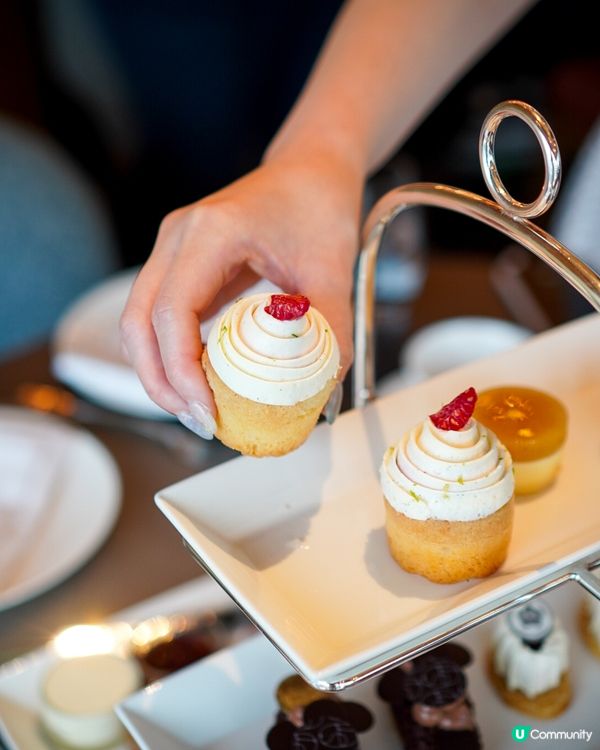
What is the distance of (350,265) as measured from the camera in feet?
3.18

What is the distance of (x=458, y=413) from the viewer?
74 cm

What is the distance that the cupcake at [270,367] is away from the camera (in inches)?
29.5

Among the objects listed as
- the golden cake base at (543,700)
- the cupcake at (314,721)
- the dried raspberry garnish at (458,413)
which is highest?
the dried raspberry garnish at (458,413)

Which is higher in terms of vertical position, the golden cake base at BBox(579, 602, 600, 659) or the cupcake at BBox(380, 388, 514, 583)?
the cupcake at BBox(380, 388, 514, 583)

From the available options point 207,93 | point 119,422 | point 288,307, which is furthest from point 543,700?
point 207,93

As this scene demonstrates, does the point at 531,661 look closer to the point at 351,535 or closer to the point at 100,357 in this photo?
the point at 351,535

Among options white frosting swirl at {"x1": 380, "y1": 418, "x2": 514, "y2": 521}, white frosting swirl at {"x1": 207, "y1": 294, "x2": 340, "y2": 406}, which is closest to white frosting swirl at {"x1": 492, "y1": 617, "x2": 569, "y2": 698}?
white frosting swirl at {"x1": 380, "y1": 418, "x2": 514, "y2": 521}

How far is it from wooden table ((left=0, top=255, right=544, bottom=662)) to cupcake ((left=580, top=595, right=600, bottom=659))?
0.49 meters

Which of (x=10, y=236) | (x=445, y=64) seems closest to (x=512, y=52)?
(x=10, y=236)

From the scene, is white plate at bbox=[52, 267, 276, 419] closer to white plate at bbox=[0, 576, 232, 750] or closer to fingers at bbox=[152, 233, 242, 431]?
white plate at bbox=[0, 576, 232, 750]

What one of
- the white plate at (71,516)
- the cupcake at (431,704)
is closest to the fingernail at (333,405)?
the cupcake at (431,704)

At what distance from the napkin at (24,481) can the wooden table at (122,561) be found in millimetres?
68

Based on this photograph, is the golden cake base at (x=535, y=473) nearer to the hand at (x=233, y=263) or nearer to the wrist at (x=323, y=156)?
the hand at (x=233, y=263)

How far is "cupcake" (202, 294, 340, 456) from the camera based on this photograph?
29.5 inches
